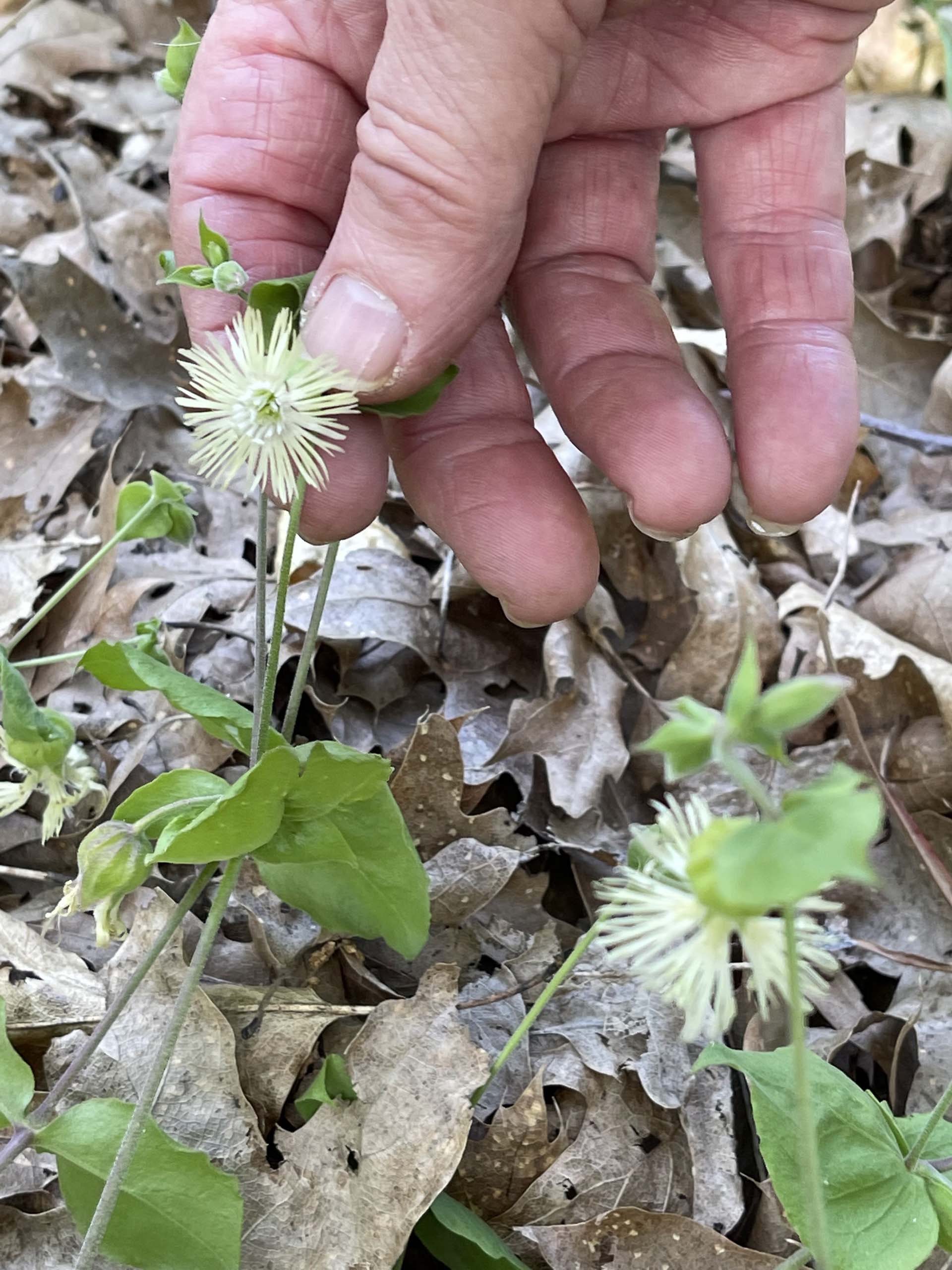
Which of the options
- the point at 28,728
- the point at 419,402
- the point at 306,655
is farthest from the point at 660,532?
the point at 28,728

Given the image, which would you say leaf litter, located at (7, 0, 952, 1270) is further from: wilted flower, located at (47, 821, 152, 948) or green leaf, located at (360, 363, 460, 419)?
green leaf, located at (360, 363, 460, 419)

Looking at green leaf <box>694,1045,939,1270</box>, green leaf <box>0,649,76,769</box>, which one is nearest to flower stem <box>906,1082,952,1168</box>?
green leaf <box>694,1045,939,1270</box>

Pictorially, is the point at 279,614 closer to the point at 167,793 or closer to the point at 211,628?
the point at 167,793

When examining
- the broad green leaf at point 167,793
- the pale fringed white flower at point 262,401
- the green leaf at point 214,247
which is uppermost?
the green leaf at point 214,247

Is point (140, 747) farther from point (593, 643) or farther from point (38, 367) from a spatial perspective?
point (38, 367)

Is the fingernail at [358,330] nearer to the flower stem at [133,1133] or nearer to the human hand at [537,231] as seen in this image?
the human hand at [537,231]

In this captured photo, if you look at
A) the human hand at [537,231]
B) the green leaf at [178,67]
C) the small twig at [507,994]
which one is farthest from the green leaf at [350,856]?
the green leaf at [178,67]

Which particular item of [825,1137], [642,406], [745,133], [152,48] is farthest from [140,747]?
[152,48]
